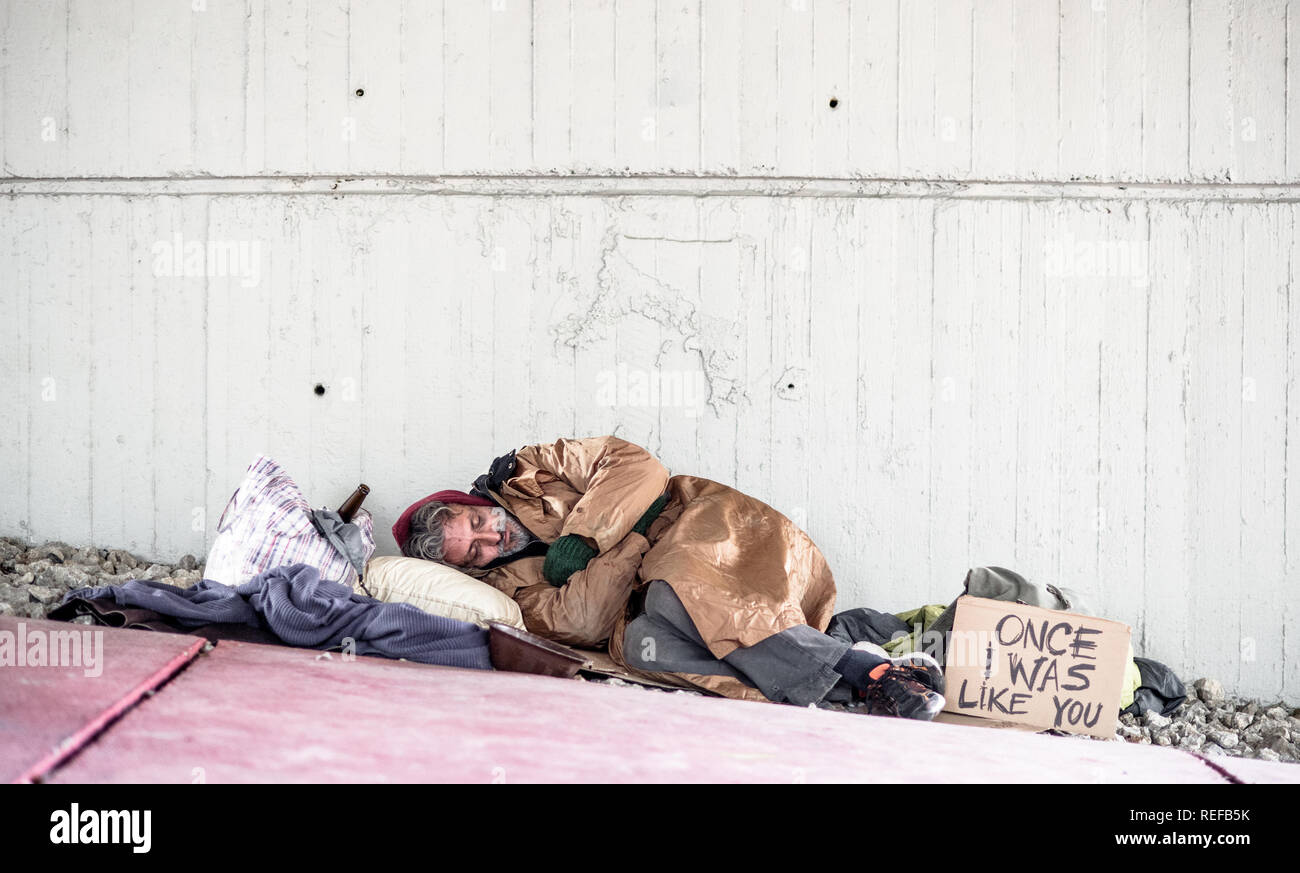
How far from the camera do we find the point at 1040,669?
2213mm

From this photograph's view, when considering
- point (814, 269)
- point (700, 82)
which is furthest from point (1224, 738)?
point (700, 82)

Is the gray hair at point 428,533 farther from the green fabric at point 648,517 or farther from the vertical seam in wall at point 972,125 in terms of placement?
the vertical seam in wall at point 972,125

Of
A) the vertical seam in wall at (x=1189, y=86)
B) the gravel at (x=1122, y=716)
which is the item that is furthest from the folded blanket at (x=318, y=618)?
the vertical seam in wall at (x=1189, y=86)

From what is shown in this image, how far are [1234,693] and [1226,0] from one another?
8.24 ft

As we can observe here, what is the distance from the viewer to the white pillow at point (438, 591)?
7.73ft

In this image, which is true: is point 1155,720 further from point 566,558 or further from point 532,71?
point 532,71

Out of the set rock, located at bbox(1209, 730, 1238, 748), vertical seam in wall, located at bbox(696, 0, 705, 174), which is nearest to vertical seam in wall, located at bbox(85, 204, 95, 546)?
vertical seam in wall, located at bbox(696, 0, 705, 174)

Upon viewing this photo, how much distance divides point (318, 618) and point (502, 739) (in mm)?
1128

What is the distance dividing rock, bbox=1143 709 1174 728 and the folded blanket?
194cm

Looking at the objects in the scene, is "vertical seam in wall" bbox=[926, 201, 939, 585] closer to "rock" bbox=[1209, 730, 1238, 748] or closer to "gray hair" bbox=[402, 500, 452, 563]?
"rock" bbox=[1209, 730, 1238, 748]

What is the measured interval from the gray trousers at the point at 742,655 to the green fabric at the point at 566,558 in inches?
9.4

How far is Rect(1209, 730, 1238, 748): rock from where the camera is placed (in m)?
2.44
